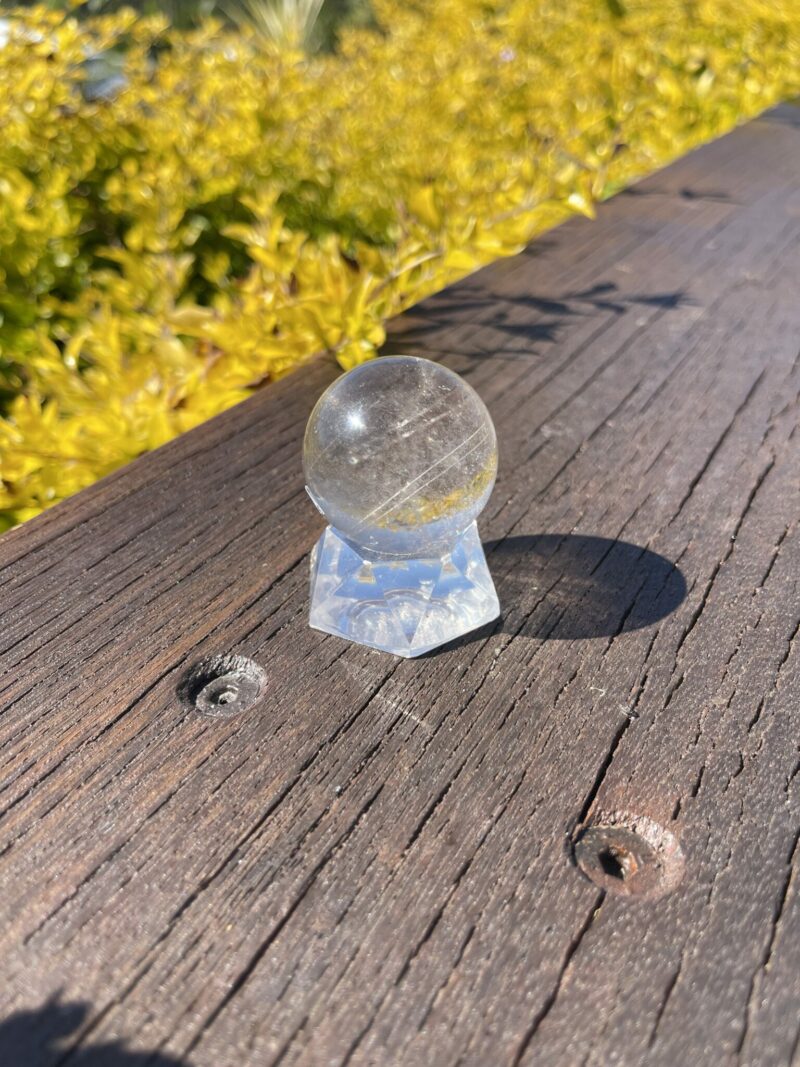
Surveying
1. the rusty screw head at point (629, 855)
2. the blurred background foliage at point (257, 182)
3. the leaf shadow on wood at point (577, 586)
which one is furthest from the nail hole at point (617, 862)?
the blurred background foliage at point (257, 182)

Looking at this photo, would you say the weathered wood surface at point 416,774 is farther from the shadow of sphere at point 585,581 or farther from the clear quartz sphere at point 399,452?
the clear quartz sphere at point 399,452

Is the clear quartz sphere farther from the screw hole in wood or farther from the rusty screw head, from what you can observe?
the rusty screw head

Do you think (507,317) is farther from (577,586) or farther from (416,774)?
(416,774)

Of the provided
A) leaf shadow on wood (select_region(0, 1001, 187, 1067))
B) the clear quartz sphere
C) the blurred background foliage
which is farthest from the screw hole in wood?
the blurred background foliage

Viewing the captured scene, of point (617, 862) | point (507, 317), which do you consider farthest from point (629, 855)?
point (507, 317)

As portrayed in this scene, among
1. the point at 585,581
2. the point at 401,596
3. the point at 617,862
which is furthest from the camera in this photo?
the point at 585,581

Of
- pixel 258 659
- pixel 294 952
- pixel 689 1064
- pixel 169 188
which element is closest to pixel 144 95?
pixel 169 188

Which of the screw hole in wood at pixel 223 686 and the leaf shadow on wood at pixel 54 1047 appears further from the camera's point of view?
the screw hole in wood at pixel 223 686

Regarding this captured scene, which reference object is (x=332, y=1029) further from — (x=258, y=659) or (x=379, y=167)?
(x=379, y=167)
